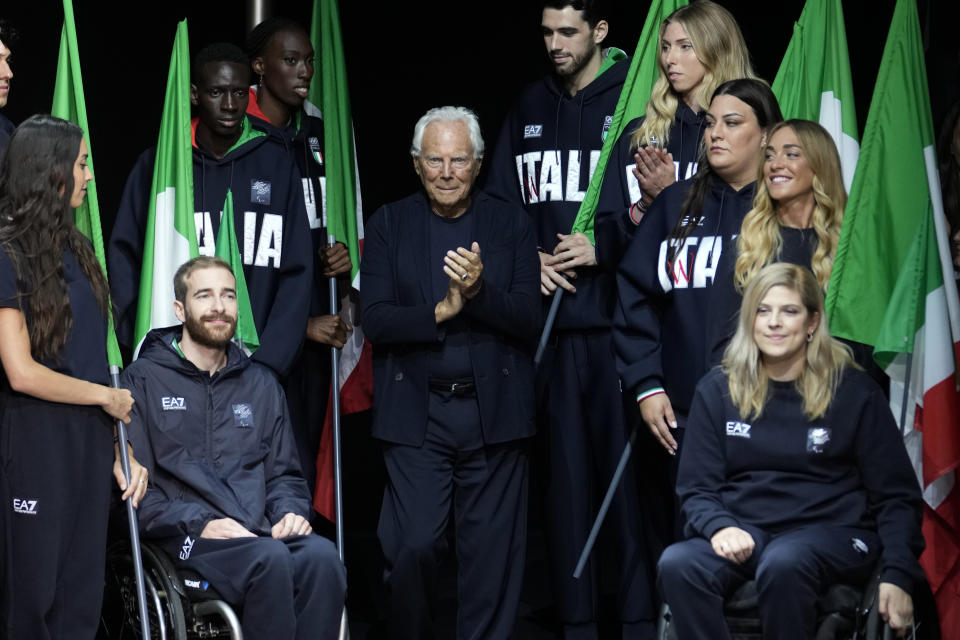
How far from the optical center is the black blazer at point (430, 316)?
424 cm

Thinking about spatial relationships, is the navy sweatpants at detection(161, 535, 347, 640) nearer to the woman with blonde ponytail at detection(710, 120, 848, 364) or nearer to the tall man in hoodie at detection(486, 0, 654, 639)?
the tall man in hoodie at detection(486, 0, 654, 639)

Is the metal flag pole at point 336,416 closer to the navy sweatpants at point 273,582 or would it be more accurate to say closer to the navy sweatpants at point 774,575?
the navy sweatpants at point 273,582

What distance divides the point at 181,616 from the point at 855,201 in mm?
2062

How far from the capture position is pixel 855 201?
407cm

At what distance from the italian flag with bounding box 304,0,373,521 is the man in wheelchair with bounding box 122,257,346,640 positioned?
85cm

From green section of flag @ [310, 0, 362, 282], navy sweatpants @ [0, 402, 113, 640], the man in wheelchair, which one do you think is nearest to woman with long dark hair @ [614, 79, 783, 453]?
the man in wheelchair

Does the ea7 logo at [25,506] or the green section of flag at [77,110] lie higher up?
the green section of flag at [77,110]

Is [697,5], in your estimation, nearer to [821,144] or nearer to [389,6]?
[821,144]

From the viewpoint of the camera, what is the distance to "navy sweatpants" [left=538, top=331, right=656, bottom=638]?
14.6 ft

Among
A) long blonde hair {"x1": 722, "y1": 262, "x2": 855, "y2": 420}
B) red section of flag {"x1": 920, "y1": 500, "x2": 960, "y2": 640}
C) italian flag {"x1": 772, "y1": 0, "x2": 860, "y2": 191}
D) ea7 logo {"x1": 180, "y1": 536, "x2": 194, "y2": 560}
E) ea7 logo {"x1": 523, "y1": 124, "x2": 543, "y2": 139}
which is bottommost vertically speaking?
red section of flag {"x1": 920, "y1": 500, "x2": 960, "y2": 640}

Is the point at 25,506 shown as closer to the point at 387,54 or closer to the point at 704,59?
the point at 704,59

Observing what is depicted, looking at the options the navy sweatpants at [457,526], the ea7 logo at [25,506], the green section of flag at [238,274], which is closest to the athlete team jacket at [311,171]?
the green section of flag at [238,274]

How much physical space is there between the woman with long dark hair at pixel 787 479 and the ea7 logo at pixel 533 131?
1245 millimetres

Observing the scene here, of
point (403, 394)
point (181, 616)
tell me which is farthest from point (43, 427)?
point (403, 394)
